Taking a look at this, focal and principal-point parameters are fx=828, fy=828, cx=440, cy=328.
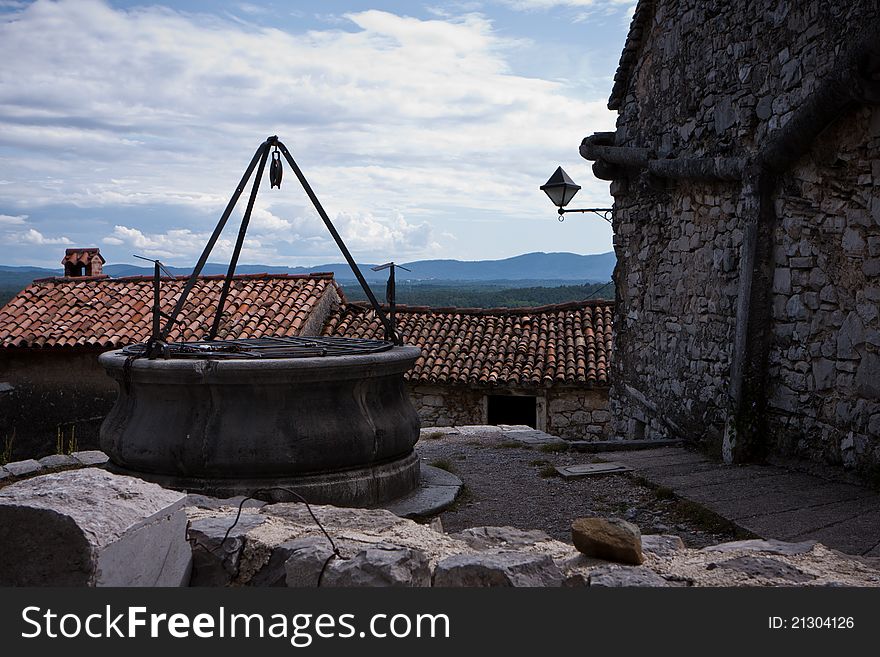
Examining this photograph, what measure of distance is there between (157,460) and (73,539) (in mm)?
2293

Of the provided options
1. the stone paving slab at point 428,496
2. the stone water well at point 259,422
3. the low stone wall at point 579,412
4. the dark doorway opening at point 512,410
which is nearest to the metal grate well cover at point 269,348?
the stone water well at point 259,422

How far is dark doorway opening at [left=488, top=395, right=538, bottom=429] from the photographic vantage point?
16.7 m

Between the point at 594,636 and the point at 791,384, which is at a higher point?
the point at 791,384

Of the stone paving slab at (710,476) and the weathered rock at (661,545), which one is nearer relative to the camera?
the weathered rock at (661,545)

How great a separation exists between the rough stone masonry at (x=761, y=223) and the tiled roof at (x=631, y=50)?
0.12 ft

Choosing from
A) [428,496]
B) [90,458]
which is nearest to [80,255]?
[90,458]

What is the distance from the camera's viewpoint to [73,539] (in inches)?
104

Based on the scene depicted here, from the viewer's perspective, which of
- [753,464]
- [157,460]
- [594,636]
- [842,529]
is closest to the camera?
[594,636]

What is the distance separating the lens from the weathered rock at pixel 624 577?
2750 mm

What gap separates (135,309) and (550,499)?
12.9 m

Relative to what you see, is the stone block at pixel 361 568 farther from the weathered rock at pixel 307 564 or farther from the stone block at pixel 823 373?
the stone block at pixel 823 373

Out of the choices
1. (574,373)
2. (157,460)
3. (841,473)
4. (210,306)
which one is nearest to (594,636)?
(157,460)

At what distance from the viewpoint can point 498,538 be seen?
3605 millimetres

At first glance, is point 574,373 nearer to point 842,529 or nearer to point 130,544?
point 842,529
